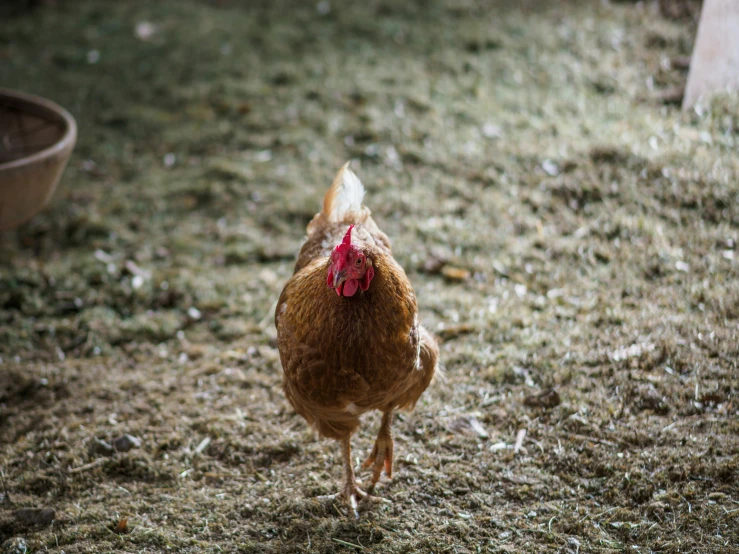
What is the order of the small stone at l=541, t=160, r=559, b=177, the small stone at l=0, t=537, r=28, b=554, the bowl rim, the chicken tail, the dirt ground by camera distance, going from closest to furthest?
the small stone at l=0, t=537, r=28, b=554 → the dirt ground → the chicken tail → the bowl rim → the small stone at l=541, t=160, r=559, b=177

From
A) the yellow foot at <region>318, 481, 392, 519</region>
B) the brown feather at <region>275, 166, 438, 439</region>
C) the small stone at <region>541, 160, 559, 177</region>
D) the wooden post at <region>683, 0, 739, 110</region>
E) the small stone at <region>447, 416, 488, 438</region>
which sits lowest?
the yellow foot at <region>318, 481, 392, 519</region>

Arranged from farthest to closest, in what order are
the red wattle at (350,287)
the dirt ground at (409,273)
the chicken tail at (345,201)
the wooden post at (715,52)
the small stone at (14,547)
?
the wooden post at (715,52) → the chicken tail at (345,201) → the dirt ground at (409,273) → the small stone at (14,547) → the red wattle at (350,287)

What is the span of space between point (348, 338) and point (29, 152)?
8.96 ft

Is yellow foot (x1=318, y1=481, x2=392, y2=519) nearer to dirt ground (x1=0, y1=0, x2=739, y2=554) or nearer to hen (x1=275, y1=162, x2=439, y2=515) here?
dirt ground (x1=0, y1=0, x2=739, y2=554)

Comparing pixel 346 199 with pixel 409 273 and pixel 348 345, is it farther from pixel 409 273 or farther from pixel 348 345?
pixel 409 273

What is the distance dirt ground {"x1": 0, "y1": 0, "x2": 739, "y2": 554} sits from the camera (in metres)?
2.69

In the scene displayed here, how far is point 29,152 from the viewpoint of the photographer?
397cm

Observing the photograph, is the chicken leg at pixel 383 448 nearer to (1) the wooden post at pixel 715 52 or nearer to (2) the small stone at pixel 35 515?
(2) the small stone at pixel 35 515

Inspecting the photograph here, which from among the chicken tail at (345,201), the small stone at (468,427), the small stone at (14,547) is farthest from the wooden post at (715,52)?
the small stone at (14,547)

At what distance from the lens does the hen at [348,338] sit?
2328 mm

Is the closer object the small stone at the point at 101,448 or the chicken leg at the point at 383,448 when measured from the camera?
the chicken leg at the point at 383,448

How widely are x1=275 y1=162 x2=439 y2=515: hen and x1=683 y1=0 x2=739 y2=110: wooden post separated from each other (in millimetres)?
3355

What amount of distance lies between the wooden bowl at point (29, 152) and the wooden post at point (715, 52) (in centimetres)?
413

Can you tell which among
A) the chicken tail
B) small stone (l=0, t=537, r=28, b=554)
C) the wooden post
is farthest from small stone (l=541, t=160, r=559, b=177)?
small stone (l=0, t=537, r=28, b=554)
